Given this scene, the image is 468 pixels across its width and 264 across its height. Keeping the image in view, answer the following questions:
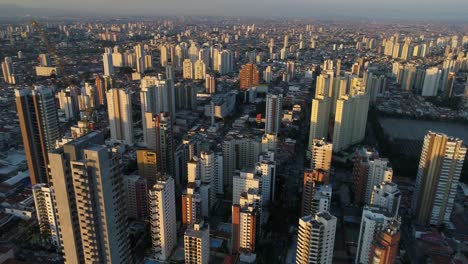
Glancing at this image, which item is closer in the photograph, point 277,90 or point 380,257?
point 380,257

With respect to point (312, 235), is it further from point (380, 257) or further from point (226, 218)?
point (226, 218)

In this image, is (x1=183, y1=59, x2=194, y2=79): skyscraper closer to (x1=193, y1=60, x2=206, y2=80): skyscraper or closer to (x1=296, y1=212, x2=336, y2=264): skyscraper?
(x1=193, y1=60, x2=206, y2=80): skyscraper

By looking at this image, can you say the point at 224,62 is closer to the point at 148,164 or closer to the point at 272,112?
the point at 272,112

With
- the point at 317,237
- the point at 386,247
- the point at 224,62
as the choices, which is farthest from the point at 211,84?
the point at 386,247

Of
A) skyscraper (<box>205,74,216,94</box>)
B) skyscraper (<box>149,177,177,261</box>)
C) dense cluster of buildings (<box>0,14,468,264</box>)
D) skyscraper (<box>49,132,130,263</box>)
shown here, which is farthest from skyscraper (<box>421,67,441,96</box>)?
skyscraper (<box>49,132,130,263</box>)

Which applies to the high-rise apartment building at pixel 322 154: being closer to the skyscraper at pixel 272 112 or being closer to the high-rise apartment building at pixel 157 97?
the skyscraper at pixel 272 112

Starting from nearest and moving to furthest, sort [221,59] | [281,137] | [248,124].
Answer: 1. [281,137]
2. [248,124]
3. [221,59]

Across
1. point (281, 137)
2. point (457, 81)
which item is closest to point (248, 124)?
point (281, 137)
